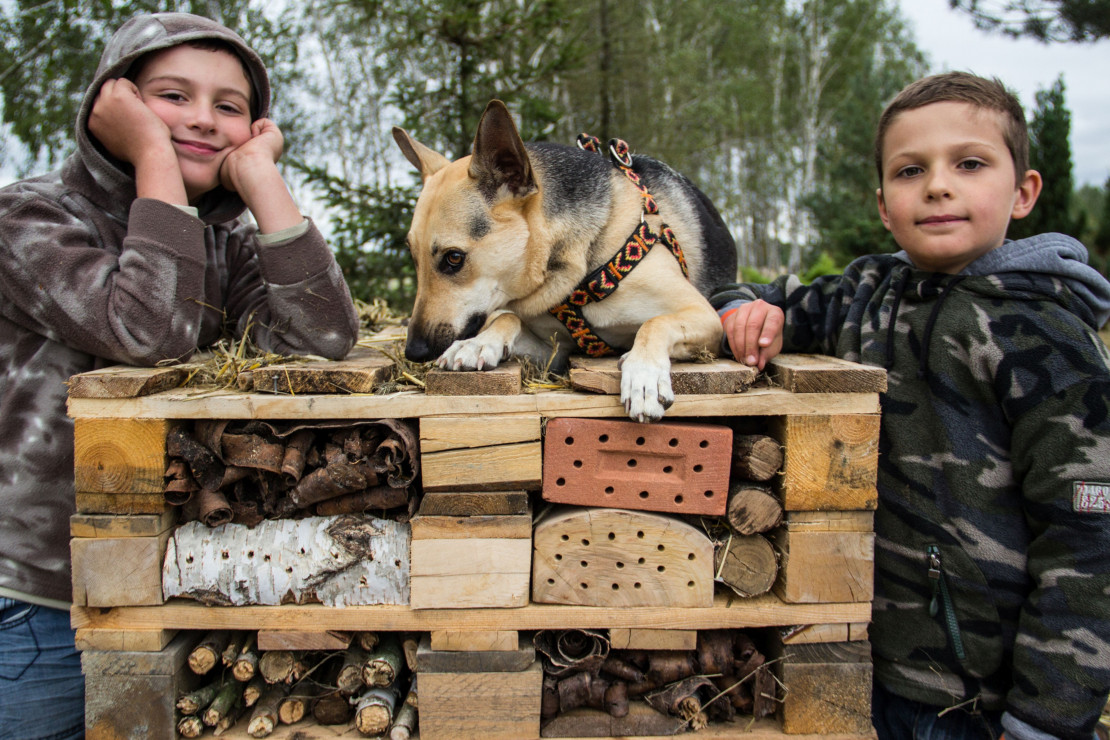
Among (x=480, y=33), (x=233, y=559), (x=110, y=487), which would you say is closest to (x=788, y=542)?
(x=233, y=559)

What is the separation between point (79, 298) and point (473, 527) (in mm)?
1206

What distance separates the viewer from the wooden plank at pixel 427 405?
1.62 meters

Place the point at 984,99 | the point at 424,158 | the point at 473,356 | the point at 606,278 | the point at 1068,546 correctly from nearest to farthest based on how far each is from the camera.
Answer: the point at 1068,546 < the point at 984,99 < the point at 473,356 < the point at 606,278 < the point at 424,158

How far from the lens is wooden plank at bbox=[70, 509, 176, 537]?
165cm

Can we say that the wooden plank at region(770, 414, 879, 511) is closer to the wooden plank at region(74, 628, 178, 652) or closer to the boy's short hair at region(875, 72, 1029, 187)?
the boy's short hair at region(875, 72, 1029, 187)

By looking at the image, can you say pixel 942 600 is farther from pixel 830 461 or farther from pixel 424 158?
pixel 424 158

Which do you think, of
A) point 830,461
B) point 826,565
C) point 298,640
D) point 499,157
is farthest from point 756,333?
point 298,640

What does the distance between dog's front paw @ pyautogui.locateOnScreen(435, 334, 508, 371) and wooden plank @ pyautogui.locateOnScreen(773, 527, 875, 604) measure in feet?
3.18

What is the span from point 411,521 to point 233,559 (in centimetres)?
48

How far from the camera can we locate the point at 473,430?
1.66 m

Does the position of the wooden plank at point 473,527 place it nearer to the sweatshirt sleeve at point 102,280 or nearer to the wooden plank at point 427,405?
the wooden plank at point 427,405

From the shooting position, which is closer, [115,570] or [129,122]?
[115,570]

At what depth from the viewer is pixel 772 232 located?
2969cm

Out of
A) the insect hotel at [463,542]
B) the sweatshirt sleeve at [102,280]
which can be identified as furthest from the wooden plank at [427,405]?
the sweatshirt sleeve at [102,280]
